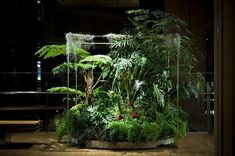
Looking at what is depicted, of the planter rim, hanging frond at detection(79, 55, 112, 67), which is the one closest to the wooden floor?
the planter rim

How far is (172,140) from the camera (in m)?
6.56

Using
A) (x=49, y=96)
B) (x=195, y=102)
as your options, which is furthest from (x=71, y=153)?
(x=195, y=102)

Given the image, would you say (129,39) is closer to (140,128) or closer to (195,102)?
(140,128)

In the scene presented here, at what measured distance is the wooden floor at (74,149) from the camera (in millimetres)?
5863

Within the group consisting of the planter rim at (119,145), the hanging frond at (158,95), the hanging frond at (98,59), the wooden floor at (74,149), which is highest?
the hanging frond at (98,59)

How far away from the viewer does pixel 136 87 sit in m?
6.62

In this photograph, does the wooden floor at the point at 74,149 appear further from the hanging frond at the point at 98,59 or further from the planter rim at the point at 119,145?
the hanging frond at the point at 98,59

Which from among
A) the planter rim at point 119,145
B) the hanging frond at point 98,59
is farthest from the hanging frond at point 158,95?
the hanging frond at point 98,59

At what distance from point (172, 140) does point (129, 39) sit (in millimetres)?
1744

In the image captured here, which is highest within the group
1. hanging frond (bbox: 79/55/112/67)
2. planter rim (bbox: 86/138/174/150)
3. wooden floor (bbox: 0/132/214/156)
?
hanging frond (bbox: 79/55/112/67)

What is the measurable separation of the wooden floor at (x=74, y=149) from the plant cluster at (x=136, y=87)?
0.69 ft

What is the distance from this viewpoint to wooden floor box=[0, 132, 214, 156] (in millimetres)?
5863

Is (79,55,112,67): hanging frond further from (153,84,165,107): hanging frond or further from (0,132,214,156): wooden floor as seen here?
(0,132,214,156): wooden floor

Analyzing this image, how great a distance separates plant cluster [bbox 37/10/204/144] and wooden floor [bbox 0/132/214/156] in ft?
0.69
